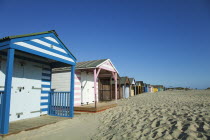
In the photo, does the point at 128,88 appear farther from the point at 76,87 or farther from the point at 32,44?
the point at 32,44

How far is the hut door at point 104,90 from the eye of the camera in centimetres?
1488

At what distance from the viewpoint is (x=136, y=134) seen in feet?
12.9

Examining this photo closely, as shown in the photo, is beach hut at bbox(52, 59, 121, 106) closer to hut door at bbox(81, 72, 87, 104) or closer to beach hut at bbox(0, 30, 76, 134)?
hut door at bbox(81, 72, 87, 104)

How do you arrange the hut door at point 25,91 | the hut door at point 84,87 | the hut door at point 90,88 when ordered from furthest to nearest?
1. the hut door at point 90,88
2. the hut door at point 84,87
3. the hut door at point 25,91

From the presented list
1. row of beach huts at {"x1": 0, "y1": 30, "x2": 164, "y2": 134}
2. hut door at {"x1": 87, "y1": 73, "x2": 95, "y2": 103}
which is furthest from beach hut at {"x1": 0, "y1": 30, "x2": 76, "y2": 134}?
hut door at {"x1": 87, "y1": 73, "x2": 95, "y2": 103}

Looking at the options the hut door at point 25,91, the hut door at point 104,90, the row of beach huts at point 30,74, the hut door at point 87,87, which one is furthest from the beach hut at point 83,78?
the hut door at point 104,90

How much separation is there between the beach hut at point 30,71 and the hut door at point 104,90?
7674 millimetres

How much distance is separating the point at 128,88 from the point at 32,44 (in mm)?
21725

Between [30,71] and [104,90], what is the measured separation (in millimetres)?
9371

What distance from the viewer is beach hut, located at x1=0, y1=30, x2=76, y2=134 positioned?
476cm

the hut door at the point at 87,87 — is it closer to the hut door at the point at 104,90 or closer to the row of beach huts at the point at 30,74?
the hut door at the point at 104,90

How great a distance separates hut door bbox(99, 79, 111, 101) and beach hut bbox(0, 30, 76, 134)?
7674 mm

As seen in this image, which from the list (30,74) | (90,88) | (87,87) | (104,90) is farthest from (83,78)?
(104,90)

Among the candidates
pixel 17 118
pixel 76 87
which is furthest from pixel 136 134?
pixel 76 87
